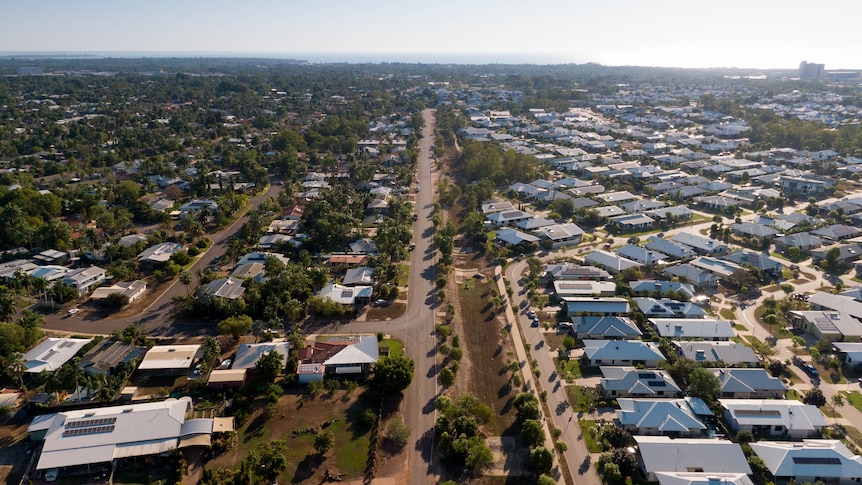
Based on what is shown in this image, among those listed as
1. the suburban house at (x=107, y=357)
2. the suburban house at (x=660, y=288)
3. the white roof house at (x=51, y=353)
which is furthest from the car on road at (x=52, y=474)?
the suburban house at (x=660, y=288)

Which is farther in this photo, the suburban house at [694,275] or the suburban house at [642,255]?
the suburban house at [642,255]

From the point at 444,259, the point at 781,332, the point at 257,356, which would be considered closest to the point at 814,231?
the point at 781,332

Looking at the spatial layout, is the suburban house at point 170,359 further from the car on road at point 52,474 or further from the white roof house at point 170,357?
the car on road at point 52,474

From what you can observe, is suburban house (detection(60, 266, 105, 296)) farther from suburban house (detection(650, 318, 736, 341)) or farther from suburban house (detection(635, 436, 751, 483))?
suburban house (detection(650, 318, 736, 341))

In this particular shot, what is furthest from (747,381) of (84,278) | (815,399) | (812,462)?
(84,278)

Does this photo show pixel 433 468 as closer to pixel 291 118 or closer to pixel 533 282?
pixel 533 282

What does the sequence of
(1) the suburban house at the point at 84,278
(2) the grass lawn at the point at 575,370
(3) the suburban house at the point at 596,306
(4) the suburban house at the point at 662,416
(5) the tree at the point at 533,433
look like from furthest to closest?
(1) the suburban house at the point at 84,278
(3) the suburban house at the point at 596,306
(2) the grass lawn at the point at 575,370
(4) the suburban house at the point at 662,416
(5) the tree at the point at 533,433

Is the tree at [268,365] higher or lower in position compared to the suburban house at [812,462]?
higher
